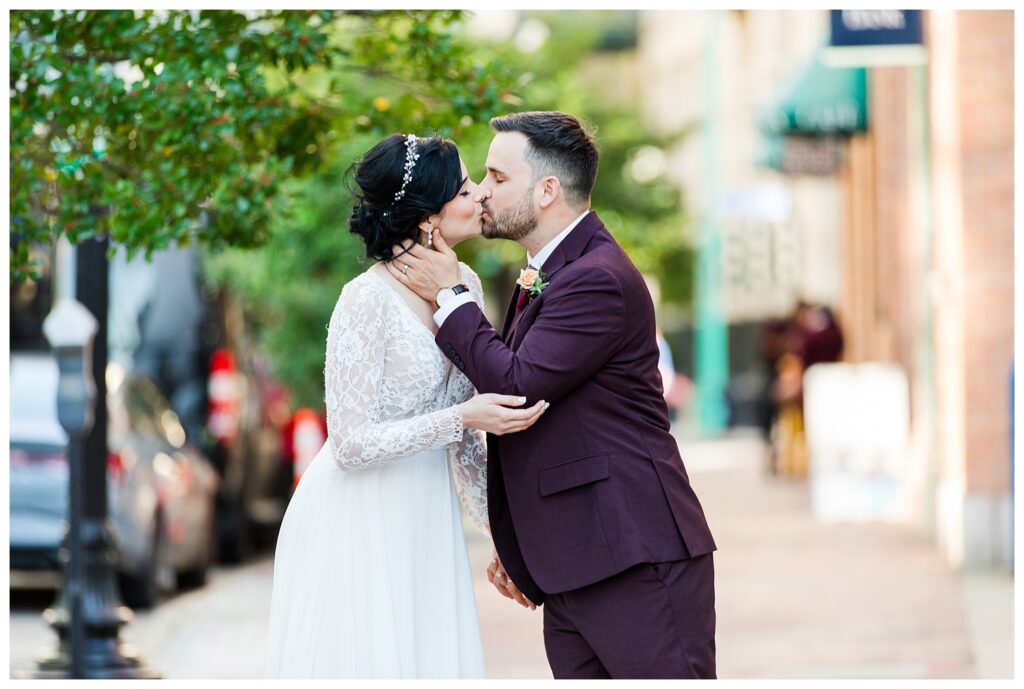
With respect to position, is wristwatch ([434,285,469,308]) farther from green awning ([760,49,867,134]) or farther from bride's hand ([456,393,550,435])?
green awning ([760,49,867,134])

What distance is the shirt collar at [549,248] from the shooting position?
13.9ft

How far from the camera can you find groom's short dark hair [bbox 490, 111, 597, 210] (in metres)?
4.20

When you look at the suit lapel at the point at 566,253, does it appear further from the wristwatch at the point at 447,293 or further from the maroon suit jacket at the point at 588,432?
the wristwatch at the point at 447,293

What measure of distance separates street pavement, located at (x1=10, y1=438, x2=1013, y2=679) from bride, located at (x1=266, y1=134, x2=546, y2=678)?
11.4 feet

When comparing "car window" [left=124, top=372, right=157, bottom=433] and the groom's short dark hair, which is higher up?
the groom's short dark hair

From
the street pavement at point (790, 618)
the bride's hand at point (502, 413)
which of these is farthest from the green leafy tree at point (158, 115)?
the street pavement at point (790, 618)

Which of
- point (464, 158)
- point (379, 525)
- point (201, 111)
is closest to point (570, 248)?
point (379, 525)

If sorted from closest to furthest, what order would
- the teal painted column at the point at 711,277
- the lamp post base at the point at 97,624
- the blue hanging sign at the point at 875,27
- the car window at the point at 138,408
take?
1. the lamp post base at the point at 97,624
2. the car window at the point at 138,408
3. the blue hanging sign at the point at 875,27
4. the teal painted column at the point at 711,277

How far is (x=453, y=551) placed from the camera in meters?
4.42

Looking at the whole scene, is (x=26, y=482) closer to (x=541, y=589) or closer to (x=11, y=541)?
(x=11, y=541)

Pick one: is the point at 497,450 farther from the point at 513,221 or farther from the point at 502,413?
the point at 513,221

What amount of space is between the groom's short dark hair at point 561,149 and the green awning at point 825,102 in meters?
15.5

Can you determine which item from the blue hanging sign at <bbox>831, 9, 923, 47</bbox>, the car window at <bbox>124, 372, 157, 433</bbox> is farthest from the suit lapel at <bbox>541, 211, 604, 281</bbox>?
the blue hanging sign at <bbox>831, 9, 923, 47</bbox>

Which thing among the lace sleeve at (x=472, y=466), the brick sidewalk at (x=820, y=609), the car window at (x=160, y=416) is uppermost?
the lace sleeve at (x=472, y=466)
